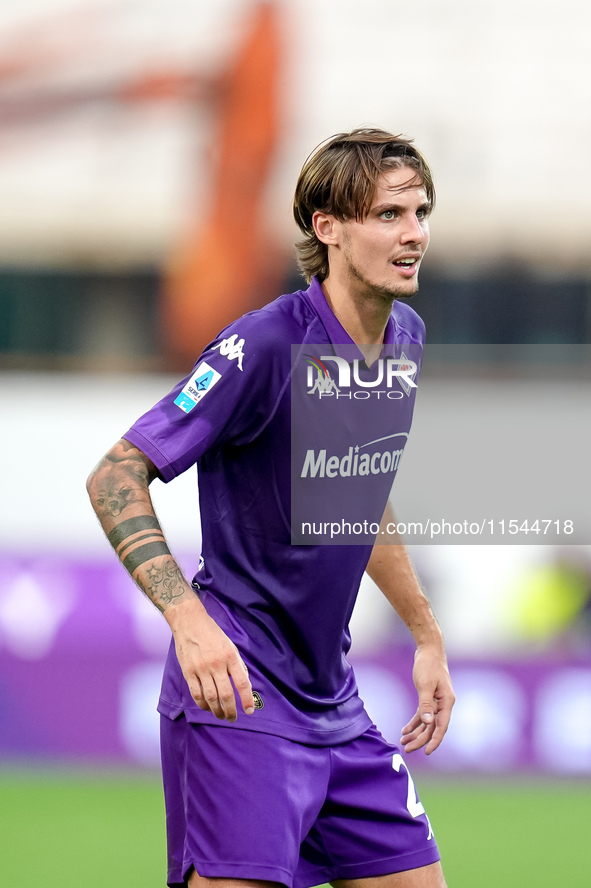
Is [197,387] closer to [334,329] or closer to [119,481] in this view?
[119,481]

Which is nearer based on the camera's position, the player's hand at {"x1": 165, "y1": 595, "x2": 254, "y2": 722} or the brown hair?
the player's hand at {"x1": 165, "y1": 595, "x2": 254, "y2": 722}

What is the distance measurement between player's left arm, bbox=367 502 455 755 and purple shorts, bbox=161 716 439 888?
118mm

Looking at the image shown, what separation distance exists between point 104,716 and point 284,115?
7289 millimetres

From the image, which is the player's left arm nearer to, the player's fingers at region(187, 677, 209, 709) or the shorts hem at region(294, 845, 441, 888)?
the shorts hem at region(294, 845, 441, 888)

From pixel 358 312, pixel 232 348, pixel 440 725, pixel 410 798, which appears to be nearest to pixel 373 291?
pixel 358 312

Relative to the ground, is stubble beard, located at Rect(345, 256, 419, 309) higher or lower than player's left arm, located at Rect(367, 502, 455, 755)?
higher

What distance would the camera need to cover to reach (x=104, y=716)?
731 cm

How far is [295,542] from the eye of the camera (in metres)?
2.81

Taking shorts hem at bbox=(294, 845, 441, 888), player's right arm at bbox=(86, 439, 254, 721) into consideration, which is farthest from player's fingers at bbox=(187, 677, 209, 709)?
shorts hem at bbox=(294, 845, 441, 888)

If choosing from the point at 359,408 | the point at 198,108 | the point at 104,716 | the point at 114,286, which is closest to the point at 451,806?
the point at 104,716

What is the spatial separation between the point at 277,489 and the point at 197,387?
0.32 meters

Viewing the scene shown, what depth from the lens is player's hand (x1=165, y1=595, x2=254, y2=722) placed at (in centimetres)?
238

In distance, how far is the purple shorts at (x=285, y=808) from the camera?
265 cm

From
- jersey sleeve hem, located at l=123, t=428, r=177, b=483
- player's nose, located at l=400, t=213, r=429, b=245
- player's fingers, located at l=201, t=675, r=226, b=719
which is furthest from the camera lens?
player's nose, located at l=400, t=213, r=429, b=245
